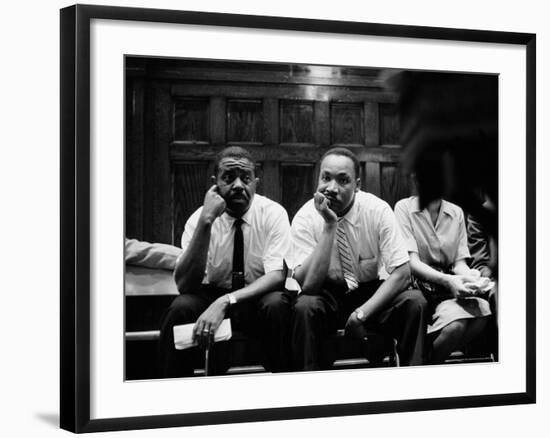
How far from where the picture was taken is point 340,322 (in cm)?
603

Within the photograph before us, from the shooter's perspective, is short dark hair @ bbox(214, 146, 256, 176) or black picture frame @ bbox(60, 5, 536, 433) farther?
short dark hair @ bbox(214, 146, 256, 176)

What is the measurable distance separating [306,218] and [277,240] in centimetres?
18

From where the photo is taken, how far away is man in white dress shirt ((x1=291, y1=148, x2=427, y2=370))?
594cm

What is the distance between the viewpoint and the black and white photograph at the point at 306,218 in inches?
224

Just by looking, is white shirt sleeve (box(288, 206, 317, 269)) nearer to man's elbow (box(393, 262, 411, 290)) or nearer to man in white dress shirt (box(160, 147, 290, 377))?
man in white dress shirt (box(160, 147, 290, 377))

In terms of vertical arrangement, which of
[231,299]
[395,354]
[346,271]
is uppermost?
[346,271]

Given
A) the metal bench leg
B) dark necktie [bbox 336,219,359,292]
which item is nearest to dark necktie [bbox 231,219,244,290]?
dark necktie [bbox 336,219,359,292]

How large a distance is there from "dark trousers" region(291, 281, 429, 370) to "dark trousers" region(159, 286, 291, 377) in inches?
2.7

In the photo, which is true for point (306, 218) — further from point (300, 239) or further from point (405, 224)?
point (405, 224)

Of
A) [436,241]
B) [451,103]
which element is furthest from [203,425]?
[451,103]

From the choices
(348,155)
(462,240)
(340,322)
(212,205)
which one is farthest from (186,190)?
(462,240)

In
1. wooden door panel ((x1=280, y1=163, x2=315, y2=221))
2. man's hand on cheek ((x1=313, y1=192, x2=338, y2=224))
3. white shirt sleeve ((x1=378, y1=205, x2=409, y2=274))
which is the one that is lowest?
white shirt sleeve ((x1=378, y1=205, x2=409, y2=274))

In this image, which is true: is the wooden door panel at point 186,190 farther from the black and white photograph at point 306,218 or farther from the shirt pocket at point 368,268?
the shirt pocket at point 368,268

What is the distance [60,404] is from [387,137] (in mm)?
2049
